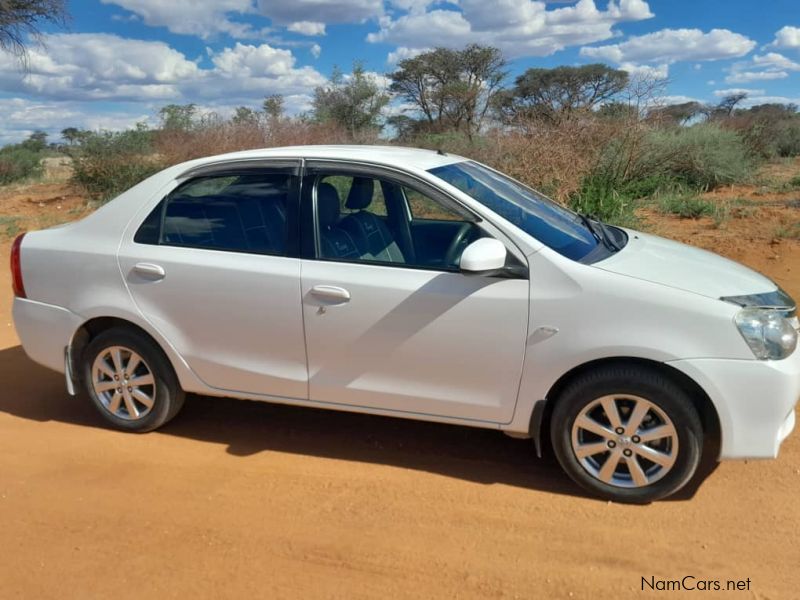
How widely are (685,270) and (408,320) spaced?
56.8 inches

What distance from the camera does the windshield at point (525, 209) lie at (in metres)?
3.90

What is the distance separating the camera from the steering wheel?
3838mm

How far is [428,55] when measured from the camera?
28.2 metres

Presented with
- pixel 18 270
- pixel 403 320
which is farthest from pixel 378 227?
pixel 18 270

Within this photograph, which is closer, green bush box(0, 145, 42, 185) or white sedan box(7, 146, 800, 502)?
white sedan box(7, 146, 800, 502)

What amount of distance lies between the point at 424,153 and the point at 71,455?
2.83m

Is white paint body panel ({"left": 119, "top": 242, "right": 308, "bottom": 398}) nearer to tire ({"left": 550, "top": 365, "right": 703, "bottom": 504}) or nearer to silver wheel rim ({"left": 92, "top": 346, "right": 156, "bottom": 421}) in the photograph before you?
silver wheel rim ({"left": 92, "top": 346, "right": 156, "bottom": 421})

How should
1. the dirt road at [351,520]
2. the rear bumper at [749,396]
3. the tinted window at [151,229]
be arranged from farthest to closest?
the tinted window at [151,229]
the rear bumper at [749,396]
the dirt road at [351,520]

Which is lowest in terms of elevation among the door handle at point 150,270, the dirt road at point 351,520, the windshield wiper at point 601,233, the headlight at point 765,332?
the dirt road at point 351,520

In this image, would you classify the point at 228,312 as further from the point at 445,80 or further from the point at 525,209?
the point at 445,80

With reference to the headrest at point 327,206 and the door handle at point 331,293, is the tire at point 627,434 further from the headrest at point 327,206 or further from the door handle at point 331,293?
the headrest at point 327,206

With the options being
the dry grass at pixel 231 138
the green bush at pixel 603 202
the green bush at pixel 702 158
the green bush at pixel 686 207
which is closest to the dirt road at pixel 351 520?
the green bush at pixel 603 202

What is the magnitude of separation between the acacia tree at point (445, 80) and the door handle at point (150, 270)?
20.6 meters

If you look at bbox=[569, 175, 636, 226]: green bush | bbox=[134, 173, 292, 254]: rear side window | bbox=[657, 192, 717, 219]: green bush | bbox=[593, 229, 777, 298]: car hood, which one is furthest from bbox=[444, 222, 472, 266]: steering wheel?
bbox=[657, 192, 717, 219]: green bush
